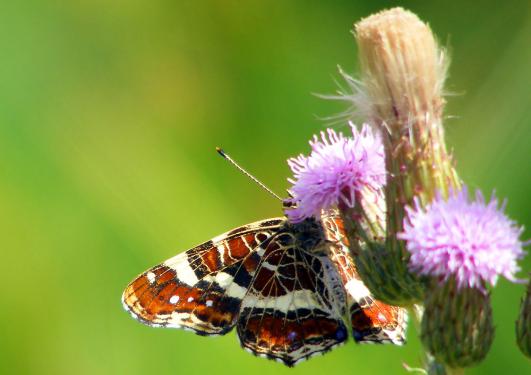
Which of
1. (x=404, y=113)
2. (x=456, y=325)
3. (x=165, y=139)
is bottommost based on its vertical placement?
(x=456, y=325)

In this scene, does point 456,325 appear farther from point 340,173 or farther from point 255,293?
point 255,293

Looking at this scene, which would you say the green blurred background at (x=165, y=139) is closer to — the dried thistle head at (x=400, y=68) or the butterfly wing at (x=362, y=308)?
the butterfly wing at (x=362, y=308)

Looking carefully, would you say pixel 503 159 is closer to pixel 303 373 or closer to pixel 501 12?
pixel 501 12

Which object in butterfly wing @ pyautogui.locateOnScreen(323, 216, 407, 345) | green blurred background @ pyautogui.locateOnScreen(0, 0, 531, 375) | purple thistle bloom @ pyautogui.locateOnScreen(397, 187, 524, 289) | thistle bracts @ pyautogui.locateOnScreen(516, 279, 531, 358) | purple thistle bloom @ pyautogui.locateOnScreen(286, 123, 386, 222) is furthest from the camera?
green blurred background @ pyautogui.locateOnScreen(0, 0, 531, 375)

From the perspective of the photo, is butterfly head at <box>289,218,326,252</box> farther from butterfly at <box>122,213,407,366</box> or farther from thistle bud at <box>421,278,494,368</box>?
thistle bud at <box>421,278,494,368</box>

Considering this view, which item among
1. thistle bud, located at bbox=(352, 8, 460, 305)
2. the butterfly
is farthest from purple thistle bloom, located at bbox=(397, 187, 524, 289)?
the butterfly

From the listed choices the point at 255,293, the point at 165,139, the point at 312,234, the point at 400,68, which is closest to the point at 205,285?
the point at 255,293

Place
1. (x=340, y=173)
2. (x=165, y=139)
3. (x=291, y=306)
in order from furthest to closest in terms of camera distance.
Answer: (x=165, y=139)
(x=291, y=306)
(x=340, y=173)
